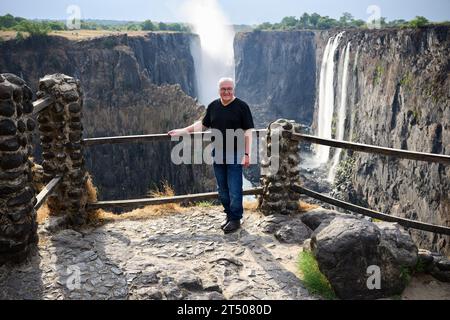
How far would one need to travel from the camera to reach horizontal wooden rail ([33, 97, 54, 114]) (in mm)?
5473

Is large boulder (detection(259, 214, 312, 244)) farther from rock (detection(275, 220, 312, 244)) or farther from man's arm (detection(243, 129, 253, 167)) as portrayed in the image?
man's arm (detection(243, 129, 253, 167))

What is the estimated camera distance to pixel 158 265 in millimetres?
5164

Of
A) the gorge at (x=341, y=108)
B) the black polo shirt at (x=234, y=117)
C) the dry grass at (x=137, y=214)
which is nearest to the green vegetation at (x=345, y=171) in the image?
the gorge at (x=341, y=108)

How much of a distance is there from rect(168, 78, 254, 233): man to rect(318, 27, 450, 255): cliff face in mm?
20583

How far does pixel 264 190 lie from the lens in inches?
280

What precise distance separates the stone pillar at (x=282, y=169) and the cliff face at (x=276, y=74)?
306ft

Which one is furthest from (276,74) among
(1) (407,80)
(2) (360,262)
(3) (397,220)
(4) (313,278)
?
(2) (360,262)

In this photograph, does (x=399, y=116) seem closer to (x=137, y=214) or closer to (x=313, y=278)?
(x=137, y=214)

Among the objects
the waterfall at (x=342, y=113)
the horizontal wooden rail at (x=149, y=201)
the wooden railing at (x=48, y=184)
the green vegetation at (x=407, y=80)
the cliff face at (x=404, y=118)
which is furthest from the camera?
the waterfall at (x=342, y=113)

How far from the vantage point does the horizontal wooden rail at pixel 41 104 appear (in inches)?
215

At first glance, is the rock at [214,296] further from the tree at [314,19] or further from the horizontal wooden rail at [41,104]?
the tree at [314,19]

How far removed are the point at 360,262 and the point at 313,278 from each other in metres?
0.62
